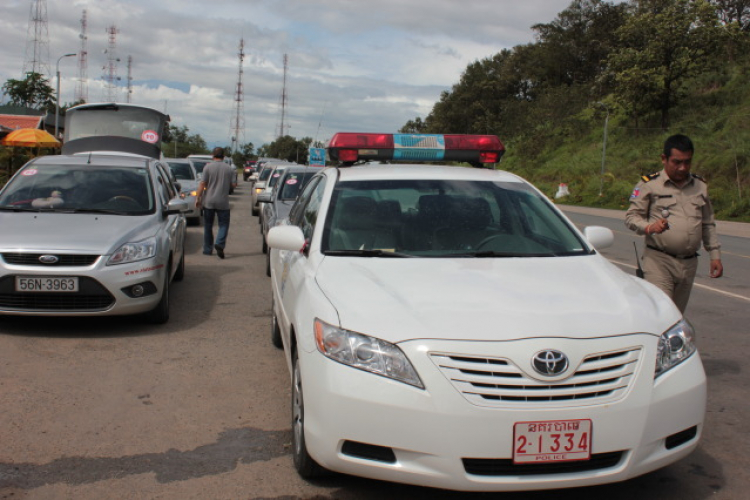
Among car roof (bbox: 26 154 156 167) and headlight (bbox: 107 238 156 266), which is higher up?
car roof (bbox: 26 154 156 167)

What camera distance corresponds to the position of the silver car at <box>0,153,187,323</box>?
21.0ft

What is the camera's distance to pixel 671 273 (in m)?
5.38

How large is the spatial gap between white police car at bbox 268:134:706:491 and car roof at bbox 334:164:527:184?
3.64 ft

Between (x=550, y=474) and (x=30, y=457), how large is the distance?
8.78ft

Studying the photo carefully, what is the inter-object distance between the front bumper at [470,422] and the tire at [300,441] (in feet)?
1.05

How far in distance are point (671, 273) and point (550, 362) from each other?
2.63m

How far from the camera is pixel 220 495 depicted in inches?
141

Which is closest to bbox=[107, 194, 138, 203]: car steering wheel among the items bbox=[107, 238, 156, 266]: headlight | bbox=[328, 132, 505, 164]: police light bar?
bbox=[107, 238, 156, 266]: headlight

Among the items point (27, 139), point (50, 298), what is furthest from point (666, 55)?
point (50, 298)

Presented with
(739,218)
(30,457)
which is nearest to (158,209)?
(30,457)

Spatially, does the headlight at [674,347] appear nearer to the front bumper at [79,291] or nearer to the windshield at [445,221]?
the windshield at [445,221]

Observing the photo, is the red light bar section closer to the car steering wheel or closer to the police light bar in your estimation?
the police light bar

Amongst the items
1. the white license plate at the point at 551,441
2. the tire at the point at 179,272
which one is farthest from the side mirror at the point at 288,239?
the tire at the point at 179,272

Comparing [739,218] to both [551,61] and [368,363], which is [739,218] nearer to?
[368,363]
